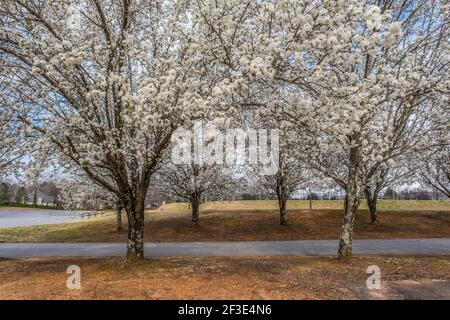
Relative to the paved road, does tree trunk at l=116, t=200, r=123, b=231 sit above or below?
above

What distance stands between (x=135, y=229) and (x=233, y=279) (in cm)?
501

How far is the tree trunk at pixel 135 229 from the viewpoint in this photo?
1435cm

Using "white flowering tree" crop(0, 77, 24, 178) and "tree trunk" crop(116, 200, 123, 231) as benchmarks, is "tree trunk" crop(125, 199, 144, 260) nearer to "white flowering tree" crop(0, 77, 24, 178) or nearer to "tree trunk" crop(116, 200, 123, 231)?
"white flowering tree" crop(0, 77, 24, 178)

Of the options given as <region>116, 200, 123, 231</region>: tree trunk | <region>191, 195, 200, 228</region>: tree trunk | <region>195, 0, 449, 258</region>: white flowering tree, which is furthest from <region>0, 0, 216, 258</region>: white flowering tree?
<region>116, 200, 123, 231</region>: tree trunk

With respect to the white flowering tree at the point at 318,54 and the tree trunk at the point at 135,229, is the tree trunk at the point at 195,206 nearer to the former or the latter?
the tree trunk at the point at 135,229

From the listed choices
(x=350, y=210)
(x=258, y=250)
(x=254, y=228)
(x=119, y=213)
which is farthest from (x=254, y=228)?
(x=350, y=210)

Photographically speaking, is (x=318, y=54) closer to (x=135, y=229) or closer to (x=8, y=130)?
(x=135, y=229)

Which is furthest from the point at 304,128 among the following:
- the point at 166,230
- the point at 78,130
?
the point at 166,230

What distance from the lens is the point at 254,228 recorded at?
2817cm

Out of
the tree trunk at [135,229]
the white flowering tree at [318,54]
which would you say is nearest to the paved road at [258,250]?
the tree trunk at [135,229]

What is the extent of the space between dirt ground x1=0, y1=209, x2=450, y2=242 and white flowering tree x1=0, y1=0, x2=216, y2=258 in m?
12.8

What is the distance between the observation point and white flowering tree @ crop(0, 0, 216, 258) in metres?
10.9

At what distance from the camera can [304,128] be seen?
39.2 ft

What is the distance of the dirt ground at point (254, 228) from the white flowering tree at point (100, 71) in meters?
12.8
